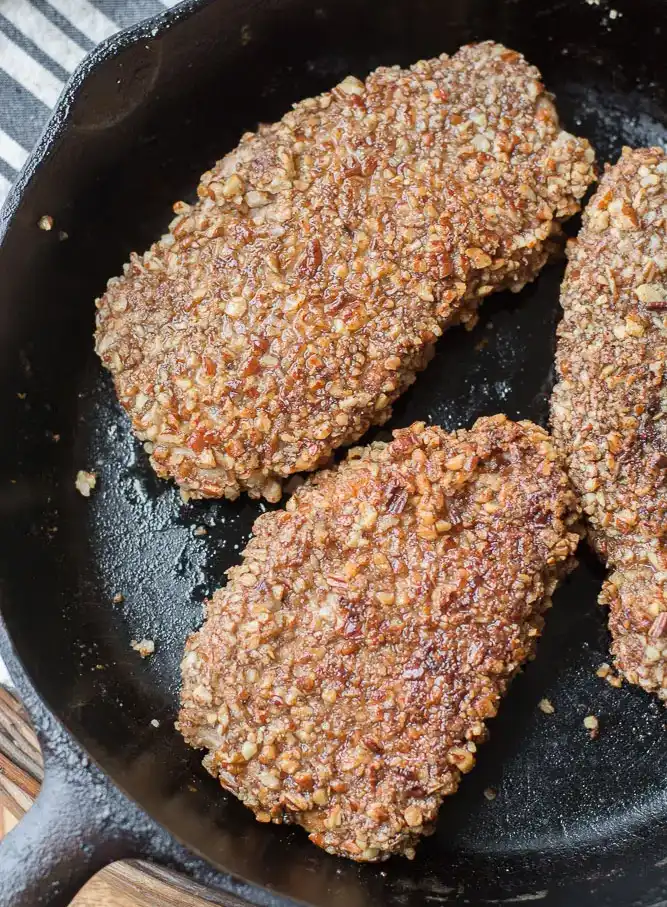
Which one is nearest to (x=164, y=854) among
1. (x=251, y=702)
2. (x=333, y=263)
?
(x=251, y=702)

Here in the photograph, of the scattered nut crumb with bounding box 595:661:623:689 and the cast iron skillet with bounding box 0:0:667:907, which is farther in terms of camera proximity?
the scattered nut crumb with bounding box 595:661:623:689

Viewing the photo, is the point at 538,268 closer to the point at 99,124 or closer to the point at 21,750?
the point at 99,124

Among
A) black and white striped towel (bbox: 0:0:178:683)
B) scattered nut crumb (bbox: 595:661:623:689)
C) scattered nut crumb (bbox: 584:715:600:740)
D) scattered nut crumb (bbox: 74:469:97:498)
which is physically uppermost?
black and white striped towel (bbox: 0:0:178:683)

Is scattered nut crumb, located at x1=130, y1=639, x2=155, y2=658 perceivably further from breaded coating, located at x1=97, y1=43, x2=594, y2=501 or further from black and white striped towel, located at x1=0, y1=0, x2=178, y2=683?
black and white striped towel, located at x1=0, y1=0, x2=178, y2=683

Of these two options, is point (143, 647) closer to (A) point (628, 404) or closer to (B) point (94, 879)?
(B) point (94, 879)

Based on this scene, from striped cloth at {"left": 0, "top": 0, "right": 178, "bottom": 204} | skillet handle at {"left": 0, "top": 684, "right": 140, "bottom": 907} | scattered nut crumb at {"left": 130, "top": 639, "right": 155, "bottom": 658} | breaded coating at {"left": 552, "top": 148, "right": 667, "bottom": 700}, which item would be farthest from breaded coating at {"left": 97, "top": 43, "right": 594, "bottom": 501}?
skillet handle at {"left": 0, "top": 684, "right": 140, "bottom": 907}

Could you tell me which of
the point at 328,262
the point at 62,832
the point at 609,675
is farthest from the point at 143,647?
the point at 609,675

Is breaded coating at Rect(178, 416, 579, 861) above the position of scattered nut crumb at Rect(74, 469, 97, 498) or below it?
below

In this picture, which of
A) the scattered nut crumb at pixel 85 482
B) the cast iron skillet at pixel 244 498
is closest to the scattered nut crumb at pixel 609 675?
the cast iron skillet at pixel 244 498
